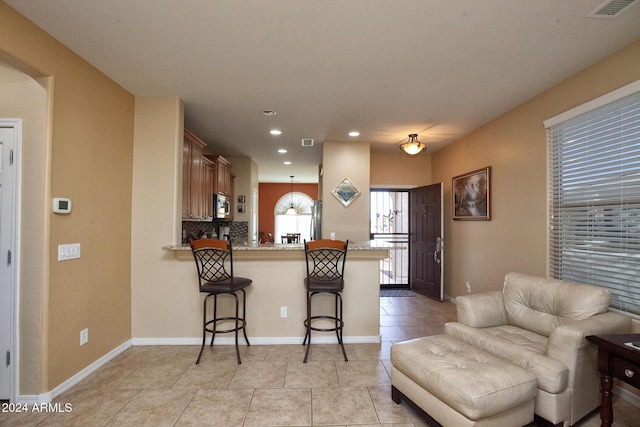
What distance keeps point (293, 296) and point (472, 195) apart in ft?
9.98

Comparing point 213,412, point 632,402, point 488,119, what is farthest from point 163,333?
point 488,119

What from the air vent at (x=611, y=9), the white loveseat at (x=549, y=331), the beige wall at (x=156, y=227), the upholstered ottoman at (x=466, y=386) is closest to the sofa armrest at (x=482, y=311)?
the white loveseat at (x=549, y=331)

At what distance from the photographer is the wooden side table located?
1610 mm

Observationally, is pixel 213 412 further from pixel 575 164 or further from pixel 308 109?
pixel 575 164

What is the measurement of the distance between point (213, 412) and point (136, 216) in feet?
7.16

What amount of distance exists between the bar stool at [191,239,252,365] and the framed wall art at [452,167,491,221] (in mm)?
3289

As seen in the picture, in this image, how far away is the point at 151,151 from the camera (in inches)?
133

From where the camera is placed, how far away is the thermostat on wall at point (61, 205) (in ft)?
7.72

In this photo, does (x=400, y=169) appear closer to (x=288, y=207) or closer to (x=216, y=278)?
(x=216, y=278)

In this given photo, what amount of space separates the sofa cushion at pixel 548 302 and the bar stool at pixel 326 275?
5.02ft

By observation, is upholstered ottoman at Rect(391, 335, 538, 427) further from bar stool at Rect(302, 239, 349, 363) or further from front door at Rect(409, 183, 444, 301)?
front door at Rect(409, 183, 444, 301)

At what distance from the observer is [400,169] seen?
6.00 m

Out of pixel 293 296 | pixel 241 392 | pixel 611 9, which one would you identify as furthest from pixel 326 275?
pixel 611 9

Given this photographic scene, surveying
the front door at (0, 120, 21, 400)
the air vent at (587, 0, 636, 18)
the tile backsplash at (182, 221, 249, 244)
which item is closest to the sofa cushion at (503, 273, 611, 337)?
the air vent at (587, 0, 636, 18)
